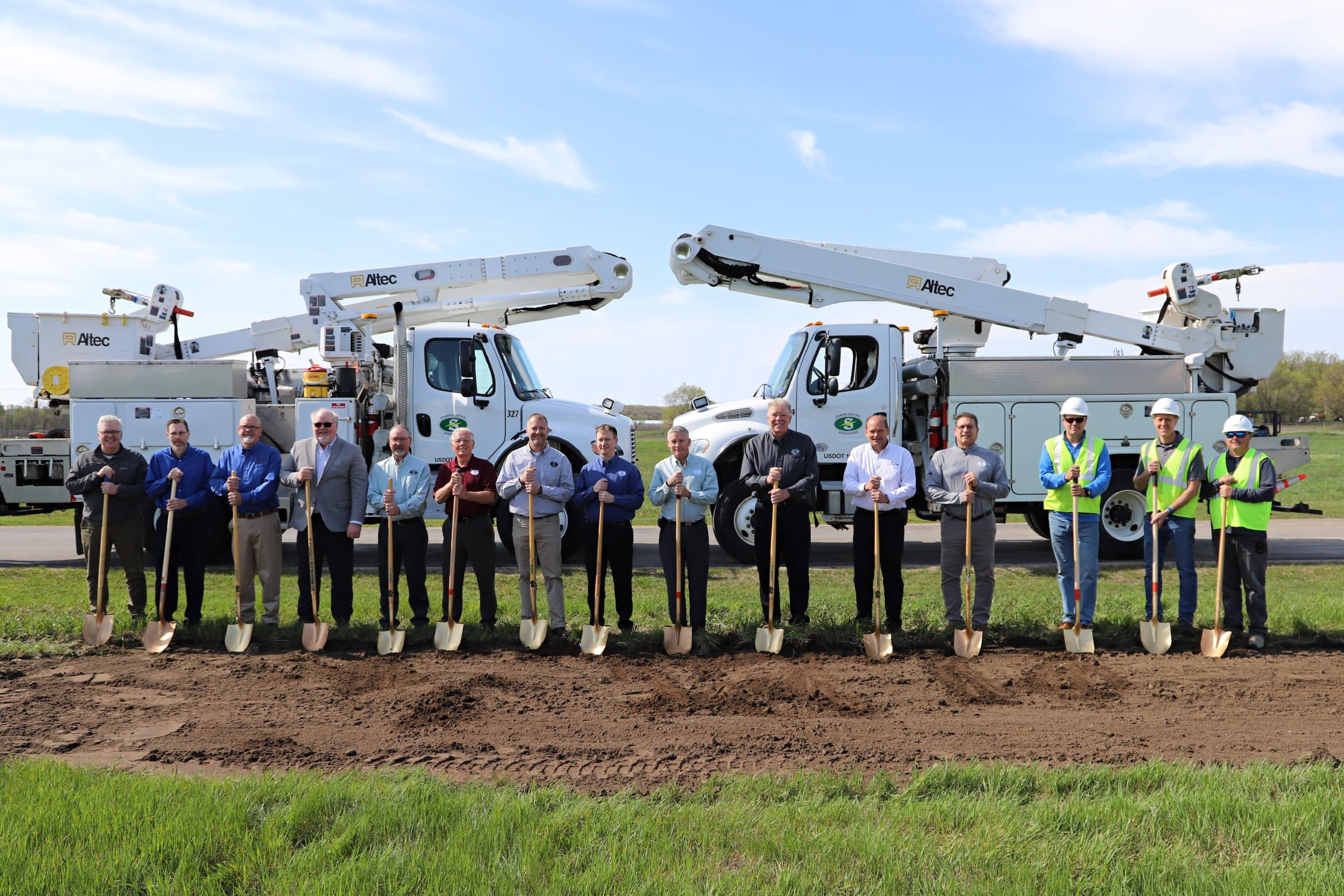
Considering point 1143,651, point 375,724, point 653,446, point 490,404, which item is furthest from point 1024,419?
point 653,446

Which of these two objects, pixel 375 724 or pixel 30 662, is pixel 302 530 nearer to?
pixel 30 662

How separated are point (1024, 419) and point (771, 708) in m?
7.04

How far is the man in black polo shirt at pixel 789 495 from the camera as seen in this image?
26.5 feet

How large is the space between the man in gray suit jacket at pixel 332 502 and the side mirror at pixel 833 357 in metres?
5.79

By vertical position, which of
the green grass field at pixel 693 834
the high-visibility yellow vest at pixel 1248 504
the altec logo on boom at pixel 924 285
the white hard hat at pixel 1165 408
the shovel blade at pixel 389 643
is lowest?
the green grass field at pixel 693 834

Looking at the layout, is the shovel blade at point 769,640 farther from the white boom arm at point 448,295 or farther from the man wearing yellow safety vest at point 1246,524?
the white boom arm at point 448,295

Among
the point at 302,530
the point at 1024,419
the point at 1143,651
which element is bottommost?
the point at 1143,651

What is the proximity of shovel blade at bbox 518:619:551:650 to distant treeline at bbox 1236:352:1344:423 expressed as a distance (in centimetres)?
6638

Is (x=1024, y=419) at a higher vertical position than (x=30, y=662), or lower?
higher

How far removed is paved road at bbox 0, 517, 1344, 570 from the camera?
12266 mm

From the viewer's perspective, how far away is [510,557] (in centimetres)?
1275

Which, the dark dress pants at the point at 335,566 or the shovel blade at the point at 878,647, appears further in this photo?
the dark dress pants at the point at 335,566

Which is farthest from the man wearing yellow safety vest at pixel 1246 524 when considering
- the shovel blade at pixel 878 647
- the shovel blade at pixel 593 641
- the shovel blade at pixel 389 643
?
the shovel blade at pixel 389 643

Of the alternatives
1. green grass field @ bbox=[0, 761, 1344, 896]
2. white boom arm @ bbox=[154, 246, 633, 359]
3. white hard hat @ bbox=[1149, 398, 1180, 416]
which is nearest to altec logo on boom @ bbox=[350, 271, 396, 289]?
white boom arm @ bbox=[154, 246, 633, 359]
